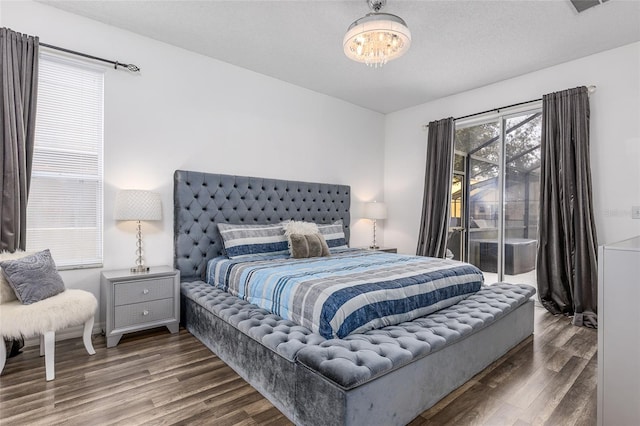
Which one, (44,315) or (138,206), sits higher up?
(138,206)

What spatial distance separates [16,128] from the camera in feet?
8.38

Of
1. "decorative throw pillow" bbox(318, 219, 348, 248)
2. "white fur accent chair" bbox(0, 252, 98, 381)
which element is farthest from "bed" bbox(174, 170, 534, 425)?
"decorative throw pillow" bbox(318, 219, 348, 248)

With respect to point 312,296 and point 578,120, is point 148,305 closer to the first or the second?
point 312,296

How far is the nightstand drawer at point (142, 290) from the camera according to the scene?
272 centimetres

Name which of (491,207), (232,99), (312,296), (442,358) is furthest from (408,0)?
(491,207)

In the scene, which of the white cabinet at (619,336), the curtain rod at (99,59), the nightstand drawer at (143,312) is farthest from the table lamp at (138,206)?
the white cabinet at (619,336)

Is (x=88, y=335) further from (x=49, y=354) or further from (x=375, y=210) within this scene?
(x=375, y=210)

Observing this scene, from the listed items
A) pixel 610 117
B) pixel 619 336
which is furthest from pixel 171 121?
pixel 610 117

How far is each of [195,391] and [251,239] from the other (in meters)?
1.64

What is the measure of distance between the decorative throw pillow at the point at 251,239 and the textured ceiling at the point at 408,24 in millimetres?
1883

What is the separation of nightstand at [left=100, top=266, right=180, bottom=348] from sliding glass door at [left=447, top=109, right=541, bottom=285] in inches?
148

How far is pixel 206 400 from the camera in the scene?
6.44 feet

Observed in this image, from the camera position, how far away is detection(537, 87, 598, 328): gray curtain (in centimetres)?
338

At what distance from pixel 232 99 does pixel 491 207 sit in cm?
361
